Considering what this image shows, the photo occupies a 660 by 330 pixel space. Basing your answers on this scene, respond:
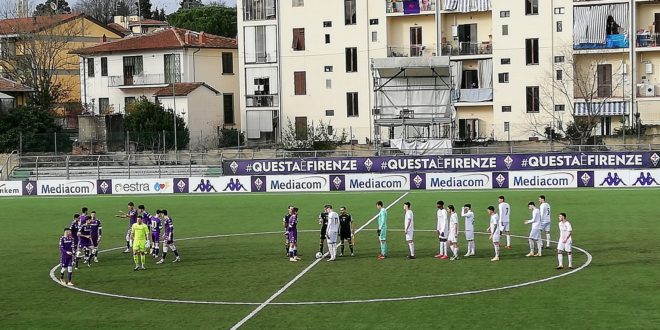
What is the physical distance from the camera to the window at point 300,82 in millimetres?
85125

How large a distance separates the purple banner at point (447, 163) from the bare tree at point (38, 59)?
34.8 metres

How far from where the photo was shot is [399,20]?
83.4 meters

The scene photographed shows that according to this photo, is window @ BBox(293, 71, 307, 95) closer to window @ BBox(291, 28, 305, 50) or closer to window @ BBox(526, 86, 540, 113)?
window @ BBox(291, 28, 305, 50)

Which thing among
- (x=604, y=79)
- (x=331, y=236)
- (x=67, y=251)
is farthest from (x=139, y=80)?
(x=67, y=251)

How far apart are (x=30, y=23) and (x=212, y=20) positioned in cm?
2112

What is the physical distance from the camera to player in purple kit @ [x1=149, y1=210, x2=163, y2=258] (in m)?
35.5

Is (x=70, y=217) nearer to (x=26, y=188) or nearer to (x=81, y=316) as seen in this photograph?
(x=26, y=188)

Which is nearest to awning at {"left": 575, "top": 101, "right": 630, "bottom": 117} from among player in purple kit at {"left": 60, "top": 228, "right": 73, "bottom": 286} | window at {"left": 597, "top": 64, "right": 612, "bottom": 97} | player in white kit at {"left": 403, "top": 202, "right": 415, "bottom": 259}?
window at {"left": 597, "top": 64, "right": 612, "bottom": 97}

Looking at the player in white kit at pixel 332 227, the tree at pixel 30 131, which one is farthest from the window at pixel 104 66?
the player in white kit at pixel 332 227

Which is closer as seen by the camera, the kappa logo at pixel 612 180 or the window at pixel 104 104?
the kappa logo at pixel 612 180

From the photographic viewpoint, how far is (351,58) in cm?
8331

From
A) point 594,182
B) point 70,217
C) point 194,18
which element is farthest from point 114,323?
point 194,18

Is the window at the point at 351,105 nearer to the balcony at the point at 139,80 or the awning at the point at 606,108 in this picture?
the balcony at the point at 139,80

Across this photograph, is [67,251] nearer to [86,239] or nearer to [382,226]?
[86,239]
